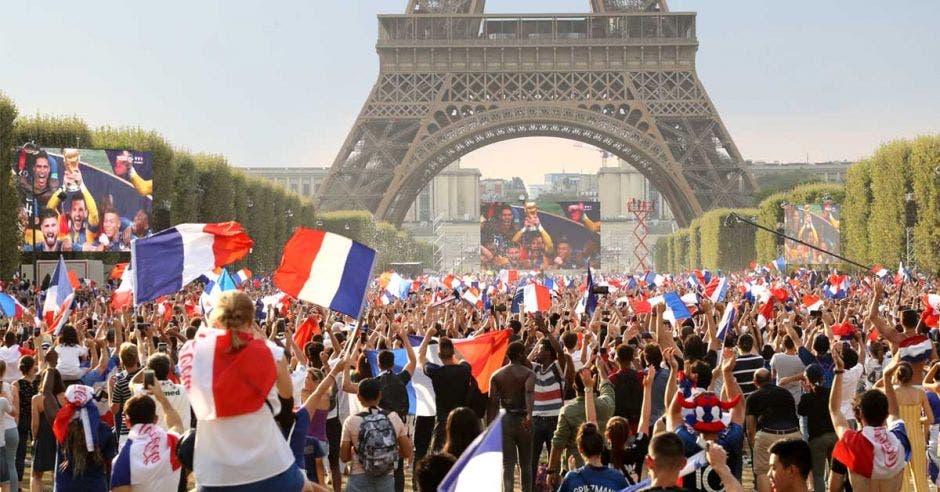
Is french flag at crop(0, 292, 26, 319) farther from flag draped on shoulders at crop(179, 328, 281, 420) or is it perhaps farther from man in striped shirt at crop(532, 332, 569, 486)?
flag draped on shoulders at crop(179, 328, 281, 420)

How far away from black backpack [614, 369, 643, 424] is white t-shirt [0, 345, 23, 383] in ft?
16.0

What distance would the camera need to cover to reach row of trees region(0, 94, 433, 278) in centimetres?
3766

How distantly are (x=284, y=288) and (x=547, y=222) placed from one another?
8401cm

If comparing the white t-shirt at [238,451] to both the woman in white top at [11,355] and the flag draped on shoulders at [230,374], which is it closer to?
the flag draped on shoulders at [230,374]

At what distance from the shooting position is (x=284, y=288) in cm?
827

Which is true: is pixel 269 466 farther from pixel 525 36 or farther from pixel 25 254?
pixel 525 36

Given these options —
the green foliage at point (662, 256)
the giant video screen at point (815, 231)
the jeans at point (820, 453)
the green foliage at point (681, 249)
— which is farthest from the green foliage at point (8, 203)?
the green foliage at point (662, 256)

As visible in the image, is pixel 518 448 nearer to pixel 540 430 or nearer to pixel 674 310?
pixel 540 430

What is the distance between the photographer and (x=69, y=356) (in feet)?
37.6

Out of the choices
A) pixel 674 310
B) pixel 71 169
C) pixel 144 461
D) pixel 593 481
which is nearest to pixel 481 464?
pixel 593 481

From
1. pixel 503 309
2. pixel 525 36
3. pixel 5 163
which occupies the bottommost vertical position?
pixel 503 309

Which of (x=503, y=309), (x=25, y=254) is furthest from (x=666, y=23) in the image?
(x=503, y=309)

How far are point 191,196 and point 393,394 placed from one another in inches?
1642

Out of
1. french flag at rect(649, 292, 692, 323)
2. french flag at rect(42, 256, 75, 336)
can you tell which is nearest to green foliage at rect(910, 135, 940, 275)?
french flag at rect(649, 292, 692, 323)
